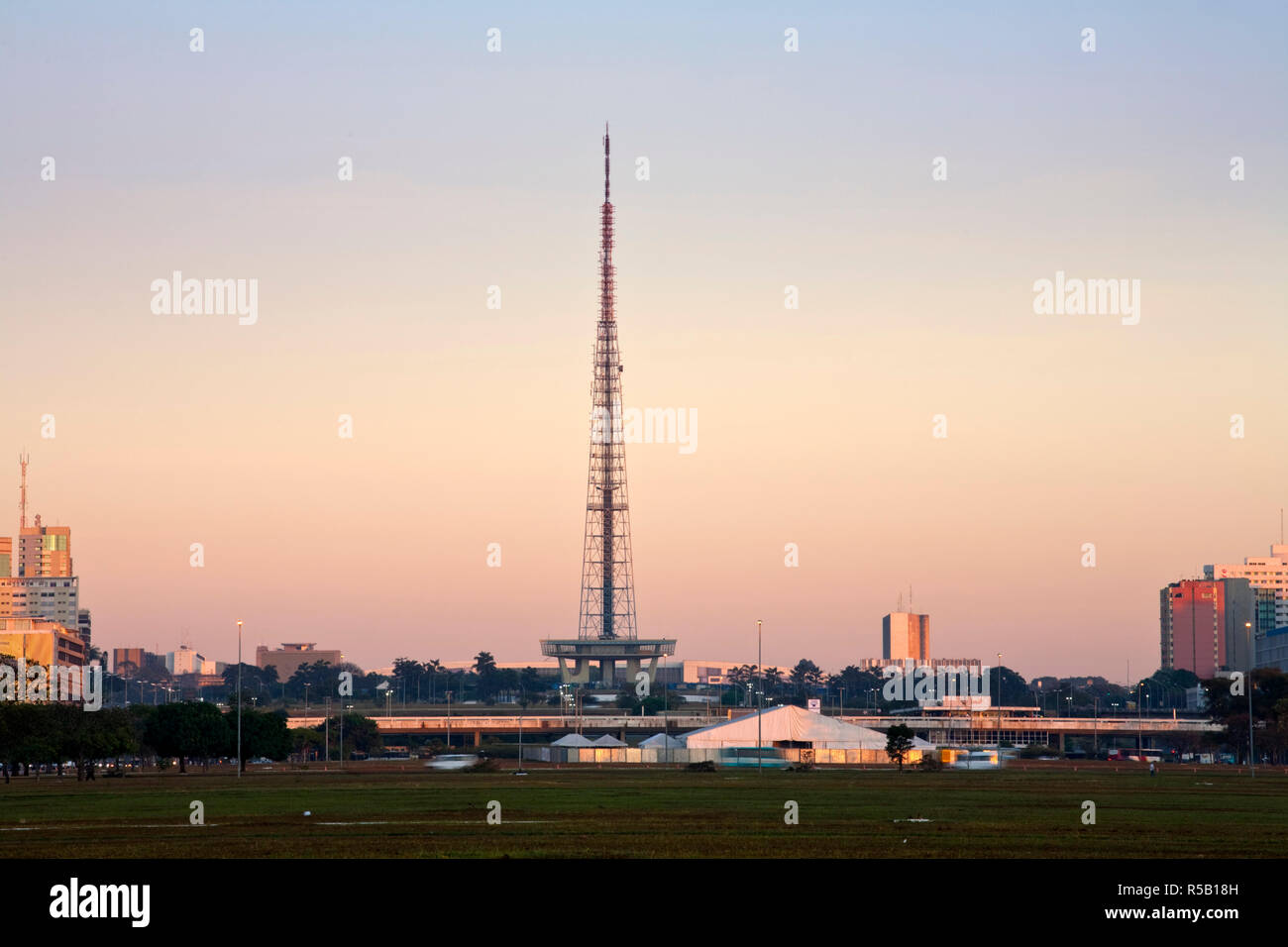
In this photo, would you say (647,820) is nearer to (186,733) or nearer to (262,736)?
(186,733)

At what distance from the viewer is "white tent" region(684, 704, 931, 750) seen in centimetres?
18350

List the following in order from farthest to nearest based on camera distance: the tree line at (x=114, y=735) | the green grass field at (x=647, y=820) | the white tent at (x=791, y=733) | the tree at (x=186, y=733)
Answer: the white tent at (x=791, y=733)
the tree at (x=186, y=733)
the tree line at (x=114, y=735)
the green grass field at (x=647, y=820)

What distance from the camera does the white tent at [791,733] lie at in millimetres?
183500

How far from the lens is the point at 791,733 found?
187 metres

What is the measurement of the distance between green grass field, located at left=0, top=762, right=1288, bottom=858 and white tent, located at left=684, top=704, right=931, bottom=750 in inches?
3157

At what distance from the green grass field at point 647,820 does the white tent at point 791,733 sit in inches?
3157

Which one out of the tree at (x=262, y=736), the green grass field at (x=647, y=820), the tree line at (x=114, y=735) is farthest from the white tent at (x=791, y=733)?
the green grass field at (x=647, y=820)

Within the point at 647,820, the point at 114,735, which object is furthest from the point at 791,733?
the point at 647,820

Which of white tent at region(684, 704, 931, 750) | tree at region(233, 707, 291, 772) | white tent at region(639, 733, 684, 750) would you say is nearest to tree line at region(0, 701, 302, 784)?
tree at region(233, 707, 291, 772)

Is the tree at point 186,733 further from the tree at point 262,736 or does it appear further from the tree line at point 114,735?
the tree at point 262,736
